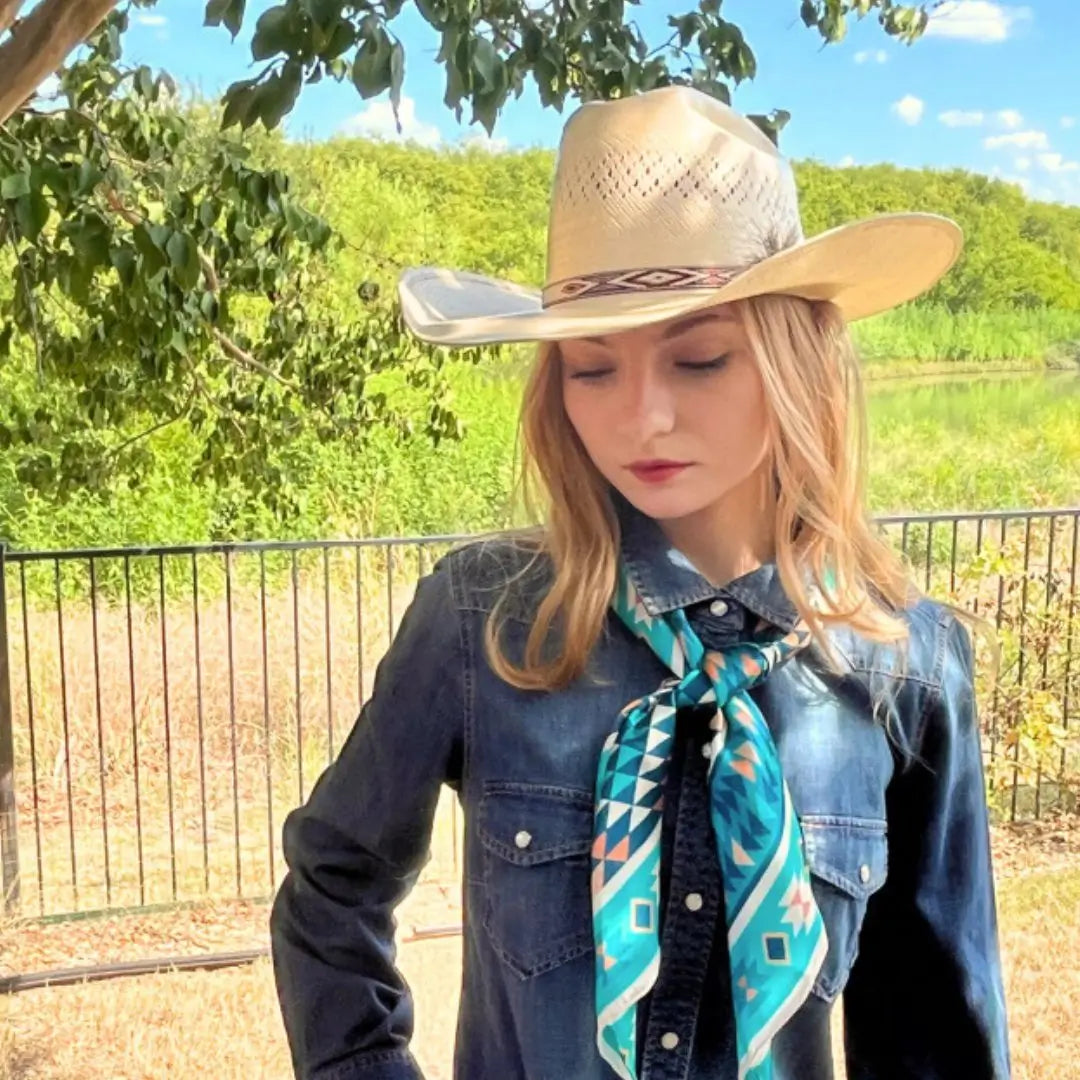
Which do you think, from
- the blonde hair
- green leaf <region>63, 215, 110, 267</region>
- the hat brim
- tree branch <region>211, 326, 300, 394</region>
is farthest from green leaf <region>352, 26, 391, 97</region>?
tree branch <region>211, 326, 300, 394</region>

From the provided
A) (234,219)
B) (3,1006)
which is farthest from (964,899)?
(3,1006)

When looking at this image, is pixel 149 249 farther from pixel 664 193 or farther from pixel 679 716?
pixel 679 716

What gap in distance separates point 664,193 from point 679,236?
0.14 ft

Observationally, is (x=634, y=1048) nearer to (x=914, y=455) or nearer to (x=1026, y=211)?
(x=914, y=455)

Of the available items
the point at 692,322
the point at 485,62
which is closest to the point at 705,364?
the point at 692,322

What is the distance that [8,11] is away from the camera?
76.8 inches

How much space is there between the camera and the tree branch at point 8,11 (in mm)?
1928

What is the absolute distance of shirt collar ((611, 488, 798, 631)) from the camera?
1.04 m

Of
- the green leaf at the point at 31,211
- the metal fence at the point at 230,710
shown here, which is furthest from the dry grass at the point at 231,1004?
the green leaf at the point at 31,211

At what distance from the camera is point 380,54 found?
1661mm

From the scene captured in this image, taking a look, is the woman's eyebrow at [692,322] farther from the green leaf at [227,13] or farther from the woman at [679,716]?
the green leaf at [227,13]

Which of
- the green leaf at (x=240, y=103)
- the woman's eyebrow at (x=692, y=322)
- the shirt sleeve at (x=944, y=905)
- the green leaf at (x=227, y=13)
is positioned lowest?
the shirt sleeve at (x=944, y=905)

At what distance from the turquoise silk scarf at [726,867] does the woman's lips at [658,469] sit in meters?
0.16

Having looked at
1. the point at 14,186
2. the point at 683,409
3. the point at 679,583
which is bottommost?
the point at 679,583
